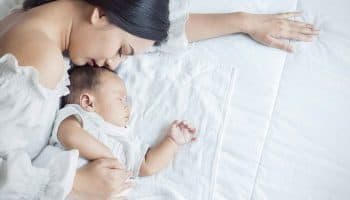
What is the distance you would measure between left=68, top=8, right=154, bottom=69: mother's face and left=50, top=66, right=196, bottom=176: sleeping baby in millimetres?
45

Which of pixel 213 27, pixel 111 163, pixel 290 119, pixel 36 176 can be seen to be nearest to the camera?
pixel 36 176

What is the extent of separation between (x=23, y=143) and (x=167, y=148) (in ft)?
1.00

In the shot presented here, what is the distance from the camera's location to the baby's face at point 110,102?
3.69 feet

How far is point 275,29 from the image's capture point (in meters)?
1.29

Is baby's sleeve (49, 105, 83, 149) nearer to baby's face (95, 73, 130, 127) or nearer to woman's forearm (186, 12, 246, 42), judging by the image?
baby's face (95, 73, 130, 127)

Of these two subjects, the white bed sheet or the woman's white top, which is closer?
the woman's white top

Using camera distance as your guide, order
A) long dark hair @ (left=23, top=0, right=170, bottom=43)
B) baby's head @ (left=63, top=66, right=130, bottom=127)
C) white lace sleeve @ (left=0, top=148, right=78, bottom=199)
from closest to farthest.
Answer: white lace sleeve @ (left=0, top=148, right=78, bottom=199)
long dark hair @ (left=23, top=0, right=170, bottom=43)
baby's head @ (left=63, top=66, right=130, bottom=127)

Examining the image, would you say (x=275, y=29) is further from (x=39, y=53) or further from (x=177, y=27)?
(x=39, y=53)

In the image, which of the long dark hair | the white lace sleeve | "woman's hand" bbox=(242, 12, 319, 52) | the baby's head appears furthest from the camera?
"woman's hand" bbox=(242, 12, 319, 52)

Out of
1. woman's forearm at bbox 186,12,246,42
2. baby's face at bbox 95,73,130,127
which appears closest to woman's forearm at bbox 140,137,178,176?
baby's face at bbox 95,73,130,127

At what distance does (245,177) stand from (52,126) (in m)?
0.43

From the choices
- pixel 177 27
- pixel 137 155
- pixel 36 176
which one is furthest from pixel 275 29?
pixel 36 176

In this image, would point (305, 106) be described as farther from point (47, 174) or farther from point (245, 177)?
point (47, 174)

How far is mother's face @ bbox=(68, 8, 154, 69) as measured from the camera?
1053mm
